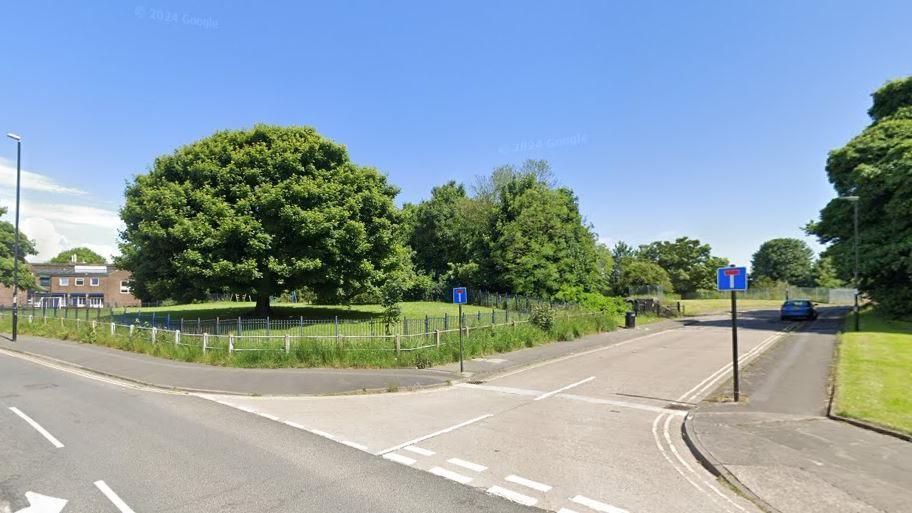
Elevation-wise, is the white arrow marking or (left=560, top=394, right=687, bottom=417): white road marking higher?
the white arrow marking

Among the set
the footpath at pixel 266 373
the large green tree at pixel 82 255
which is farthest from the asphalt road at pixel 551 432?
the large green tree at pixel 82 255

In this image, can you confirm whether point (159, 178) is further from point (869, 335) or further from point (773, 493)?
point (869, 335)

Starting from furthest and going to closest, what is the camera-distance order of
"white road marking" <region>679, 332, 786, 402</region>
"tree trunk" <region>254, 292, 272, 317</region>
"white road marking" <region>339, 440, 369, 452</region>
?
"tree trunk" <region>254, 292, 272, 317</region>
"white road marking" <region>679, 332, 786, 402</region>
"white road marking" <region>339, 440, 369, 452</region>

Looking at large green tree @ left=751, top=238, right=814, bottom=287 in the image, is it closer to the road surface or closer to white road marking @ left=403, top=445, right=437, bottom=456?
the road surface

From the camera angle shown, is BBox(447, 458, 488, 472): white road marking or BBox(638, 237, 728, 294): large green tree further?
BBox(638, 237, 728, 294): large green tree

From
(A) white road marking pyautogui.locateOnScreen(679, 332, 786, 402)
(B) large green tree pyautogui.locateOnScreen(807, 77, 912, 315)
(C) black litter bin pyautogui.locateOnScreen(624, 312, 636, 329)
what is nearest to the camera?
(A) white road marking pyautogui.locateOnScreen(679, 332, 786, 402)

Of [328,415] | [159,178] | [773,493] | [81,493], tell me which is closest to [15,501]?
[81,493]

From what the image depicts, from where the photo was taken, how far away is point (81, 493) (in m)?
5.88

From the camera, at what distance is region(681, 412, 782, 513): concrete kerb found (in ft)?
19.3

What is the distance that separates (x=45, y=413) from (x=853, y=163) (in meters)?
44.1

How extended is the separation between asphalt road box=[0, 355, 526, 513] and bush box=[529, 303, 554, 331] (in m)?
17.4

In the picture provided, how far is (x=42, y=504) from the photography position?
554 centimetres

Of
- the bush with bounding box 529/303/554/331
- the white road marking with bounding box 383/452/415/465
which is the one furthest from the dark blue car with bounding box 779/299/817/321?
the white road marking with bounding box 383/452/415/465

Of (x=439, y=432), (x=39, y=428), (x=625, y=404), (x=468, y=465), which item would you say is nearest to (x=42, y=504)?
(x=39, y=428)
